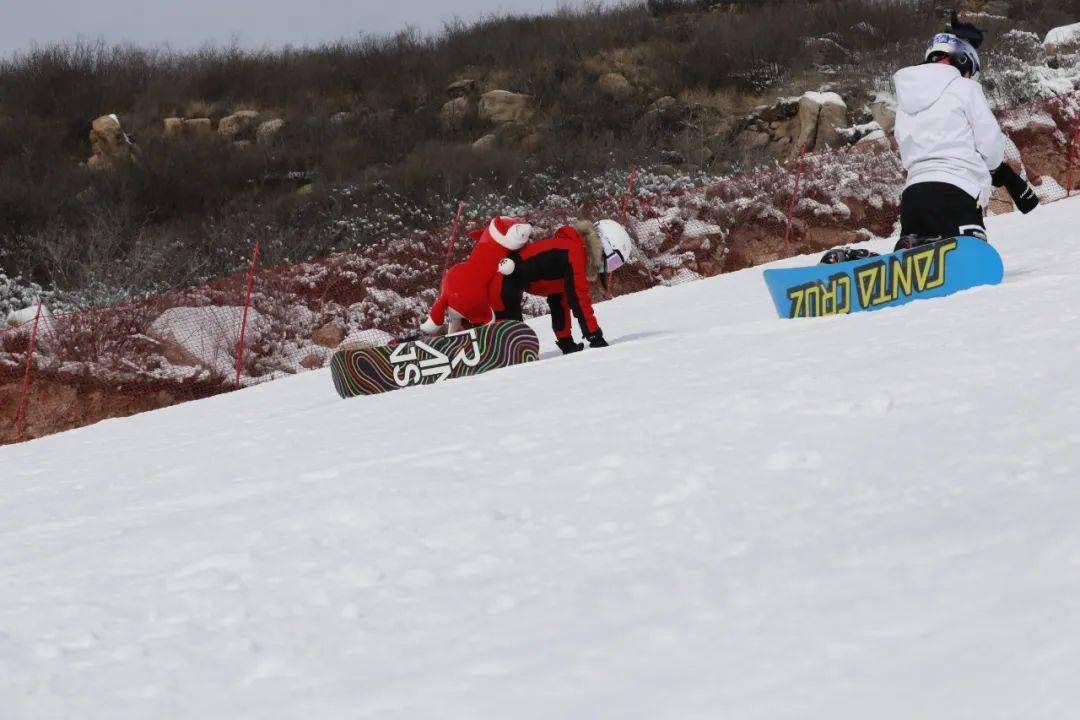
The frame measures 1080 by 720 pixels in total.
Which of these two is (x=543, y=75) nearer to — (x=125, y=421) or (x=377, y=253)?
(x=377, y=253)

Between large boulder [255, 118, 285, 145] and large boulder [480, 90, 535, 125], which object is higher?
large boulder [255, 118, 285, 145]

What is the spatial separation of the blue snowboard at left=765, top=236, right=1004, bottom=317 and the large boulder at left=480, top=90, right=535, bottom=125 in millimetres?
21204

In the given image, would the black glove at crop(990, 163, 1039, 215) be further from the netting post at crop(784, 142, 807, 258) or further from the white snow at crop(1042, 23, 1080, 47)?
the white snow at crop(1042, 23, 1080, 47)

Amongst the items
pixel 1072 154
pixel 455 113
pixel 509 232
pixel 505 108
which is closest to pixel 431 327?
pixel 509 232

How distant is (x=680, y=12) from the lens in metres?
33.6

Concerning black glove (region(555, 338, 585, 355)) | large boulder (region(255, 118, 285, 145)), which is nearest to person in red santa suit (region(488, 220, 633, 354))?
black glove (region(555, 338, 585, 355))

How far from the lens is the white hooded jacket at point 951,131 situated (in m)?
6.71

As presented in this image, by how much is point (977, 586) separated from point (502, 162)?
21687mm

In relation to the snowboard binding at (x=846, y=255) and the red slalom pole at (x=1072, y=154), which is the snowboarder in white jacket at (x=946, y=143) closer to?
the snowboard binding at (x=846, y=255)

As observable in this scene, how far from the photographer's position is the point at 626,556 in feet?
10.0

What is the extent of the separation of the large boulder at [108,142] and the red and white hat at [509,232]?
20.1m

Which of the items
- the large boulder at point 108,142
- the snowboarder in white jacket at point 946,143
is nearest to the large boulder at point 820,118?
the large boulder at point 108,142

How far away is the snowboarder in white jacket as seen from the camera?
6.72 metres

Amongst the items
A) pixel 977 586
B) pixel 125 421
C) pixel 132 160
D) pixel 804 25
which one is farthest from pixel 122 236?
pixel 977 586
